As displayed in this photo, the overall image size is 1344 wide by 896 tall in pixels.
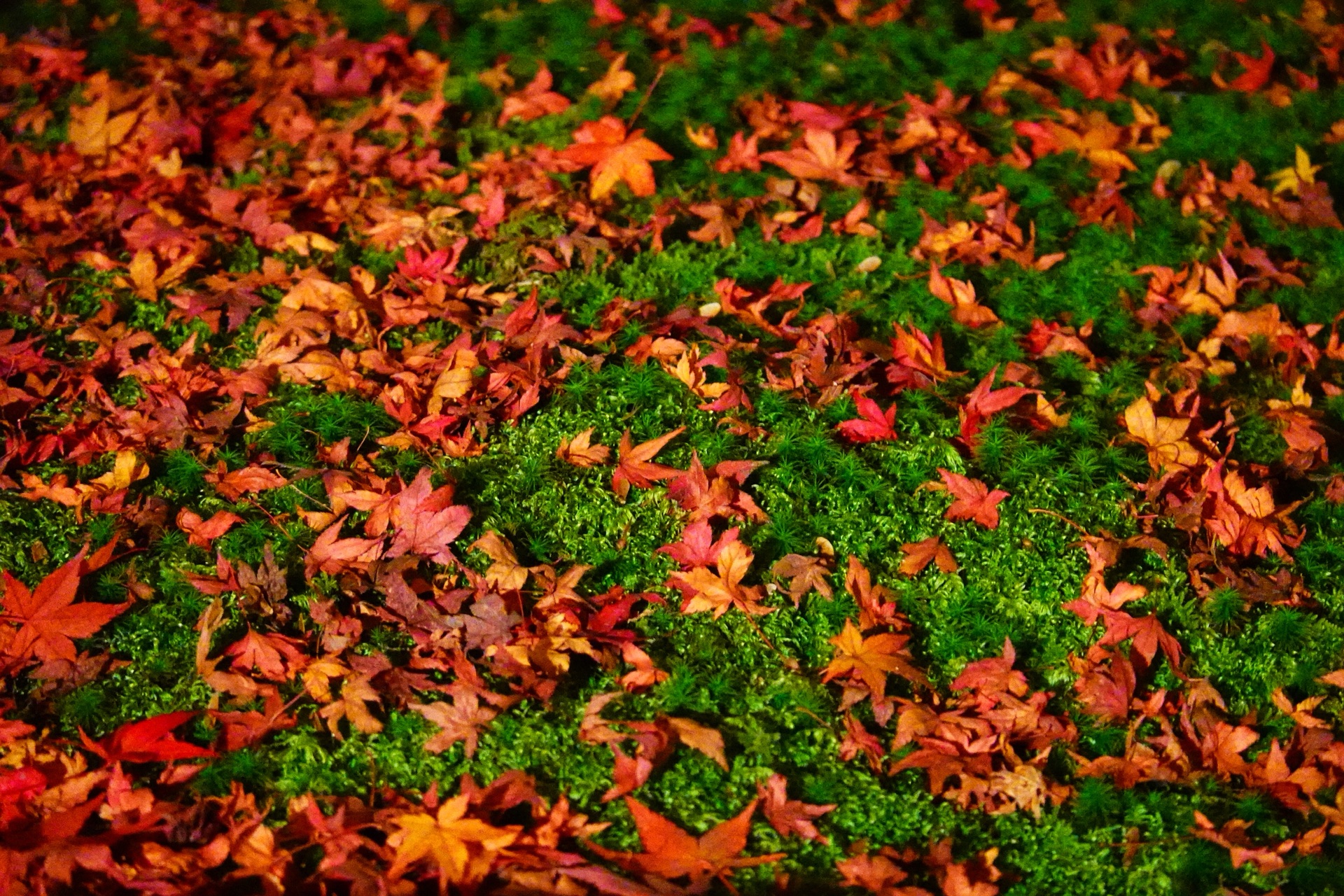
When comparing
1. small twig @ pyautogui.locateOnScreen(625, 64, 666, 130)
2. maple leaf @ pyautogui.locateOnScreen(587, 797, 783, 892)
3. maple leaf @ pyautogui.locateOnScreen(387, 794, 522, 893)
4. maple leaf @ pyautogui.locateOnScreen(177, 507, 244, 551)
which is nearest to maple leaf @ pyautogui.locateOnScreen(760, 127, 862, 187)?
small twig @ pyautogui.locateOnScreen(625, 64, 666, 130)

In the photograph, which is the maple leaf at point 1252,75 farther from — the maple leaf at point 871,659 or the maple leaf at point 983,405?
the maple leaf at point 871,659

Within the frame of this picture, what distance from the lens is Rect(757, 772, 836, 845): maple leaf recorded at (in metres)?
2.43

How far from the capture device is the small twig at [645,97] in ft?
14.7

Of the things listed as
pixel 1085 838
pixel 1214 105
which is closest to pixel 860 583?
pixel 1085 838

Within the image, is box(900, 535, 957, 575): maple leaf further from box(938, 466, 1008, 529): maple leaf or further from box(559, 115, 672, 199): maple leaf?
box(559, 115, 672, 199): maple leaf

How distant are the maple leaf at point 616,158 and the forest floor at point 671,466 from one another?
0.02m

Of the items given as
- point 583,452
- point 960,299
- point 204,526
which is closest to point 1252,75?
point 960,299

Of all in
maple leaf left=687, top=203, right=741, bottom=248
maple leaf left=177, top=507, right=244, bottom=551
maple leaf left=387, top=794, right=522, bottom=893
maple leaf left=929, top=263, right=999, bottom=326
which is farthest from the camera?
maple leaf left=687, top=203, right=741, bottom=248

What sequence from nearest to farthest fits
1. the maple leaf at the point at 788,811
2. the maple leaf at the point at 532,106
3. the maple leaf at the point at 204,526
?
the maple leaf at the point at 788,811 → the maple leaf at the point at 204,526 → the maple leaf at the point at 532,106

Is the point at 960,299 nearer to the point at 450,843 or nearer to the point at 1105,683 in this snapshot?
the point at 1105,683

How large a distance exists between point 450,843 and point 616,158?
Result: 2.70m

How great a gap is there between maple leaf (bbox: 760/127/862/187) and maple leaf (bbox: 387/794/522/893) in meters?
2.82

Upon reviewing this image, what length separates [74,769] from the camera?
246cm

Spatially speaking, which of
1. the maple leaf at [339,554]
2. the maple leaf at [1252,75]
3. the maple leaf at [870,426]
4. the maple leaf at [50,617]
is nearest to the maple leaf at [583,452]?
the maple leaf at [339,554]
